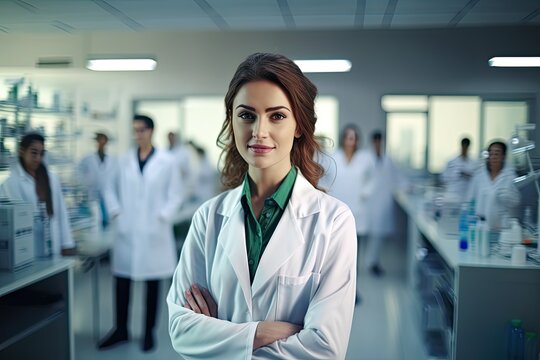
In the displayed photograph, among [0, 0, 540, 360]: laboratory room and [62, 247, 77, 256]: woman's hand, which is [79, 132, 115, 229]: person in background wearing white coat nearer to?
[0, 0, 540, 360]: laboratory room

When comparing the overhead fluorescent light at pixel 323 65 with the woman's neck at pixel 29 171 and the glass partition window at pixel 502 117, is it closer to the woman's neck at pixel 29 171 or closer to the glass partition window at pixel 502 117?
the glass partition window at pixel 502 117

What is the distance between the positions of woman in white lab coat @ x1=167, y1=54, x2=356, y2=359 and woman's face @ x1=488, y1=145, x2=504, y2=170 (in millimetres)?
795

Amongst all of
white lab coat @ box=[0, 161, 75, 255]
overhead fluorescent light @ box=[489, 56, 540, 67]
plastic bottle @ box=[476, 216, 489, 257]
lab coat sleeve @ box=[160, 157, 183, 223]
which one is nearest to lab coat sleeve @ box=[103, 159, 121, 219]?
lab coat sleeve @ box=[160, 157, 183, 223]

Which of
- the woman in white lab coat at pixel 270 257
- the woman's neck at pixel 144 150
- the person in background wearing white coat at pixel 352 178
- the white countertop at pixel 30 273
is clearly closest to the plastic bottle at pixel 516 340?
the woman in white lab coat at pixel 270 257

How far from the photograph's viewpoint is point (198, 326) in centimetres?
119

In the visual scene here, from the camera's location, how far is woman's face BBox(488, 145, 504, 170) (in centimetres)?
169

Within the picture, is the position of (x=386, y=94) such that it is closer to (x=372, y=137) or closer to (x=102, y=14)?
(x=372, y=137)

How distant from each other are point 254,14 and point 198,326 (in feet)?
3.54

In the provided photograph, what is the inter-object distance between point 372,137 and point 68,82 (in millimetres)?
1626

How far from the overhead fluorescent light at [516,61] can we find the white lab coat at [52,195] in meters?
1.89

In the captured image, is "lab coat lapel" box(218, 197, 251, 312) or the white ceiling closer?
"lab coat lapel" box(218, 197, 251, 312)

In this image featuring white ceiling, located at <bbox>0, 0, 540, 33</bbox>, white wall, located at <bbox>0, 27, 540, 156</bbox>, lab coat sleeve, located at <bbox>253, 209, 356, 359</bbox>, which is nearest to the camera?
lab coat sleeve, located at <bbox>253, 209, 356, 359</bbox>

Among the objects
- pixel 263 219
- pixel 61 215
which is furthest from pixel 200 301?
pixel 61 215

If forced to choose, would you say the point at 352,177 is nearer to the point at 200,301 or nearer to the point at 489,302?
the point at 489,302
